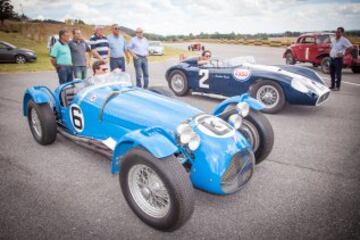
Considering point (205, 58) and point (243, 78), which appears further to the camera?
point (205, 58)

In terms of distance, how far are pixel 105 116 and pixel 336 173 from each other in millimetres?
3103

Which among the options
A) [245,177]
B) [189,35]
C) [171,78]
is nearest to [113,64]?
[171,78]

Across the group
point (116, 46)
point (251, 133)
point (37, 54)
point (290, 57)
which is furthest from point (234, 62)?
point (37, 54)

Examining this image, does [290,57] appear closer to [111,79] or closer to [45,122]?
[111,79]

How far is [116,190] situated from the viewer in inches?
124

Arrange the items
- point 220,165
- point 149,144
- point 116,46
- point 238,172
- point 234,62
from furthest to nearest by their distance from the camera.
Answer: point 116,46 → point 234,62 → point 238,172 → point 220,165 → point 149,144

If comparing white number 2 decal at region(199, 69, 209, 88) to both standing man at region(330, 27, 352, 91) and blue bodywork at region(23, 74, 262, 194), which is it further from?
standing man at region(330, 27, 352, 91)

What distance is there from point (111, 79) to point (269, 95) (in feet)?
12.1

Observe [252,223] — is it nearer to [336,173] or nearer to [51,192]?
[336,173]

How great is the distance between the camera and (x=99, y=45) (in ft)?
23.9

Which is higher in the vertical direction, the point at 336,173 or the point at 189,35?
the point at 189,35

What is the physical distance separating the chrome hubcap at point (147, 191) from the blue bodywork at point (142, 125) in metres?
0.24

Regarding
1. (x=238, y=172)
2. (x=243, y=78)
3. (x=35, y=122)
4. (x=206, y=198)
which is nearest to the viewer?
(x=238, y=172)

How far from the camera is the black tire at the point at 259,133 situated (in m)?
3.38
